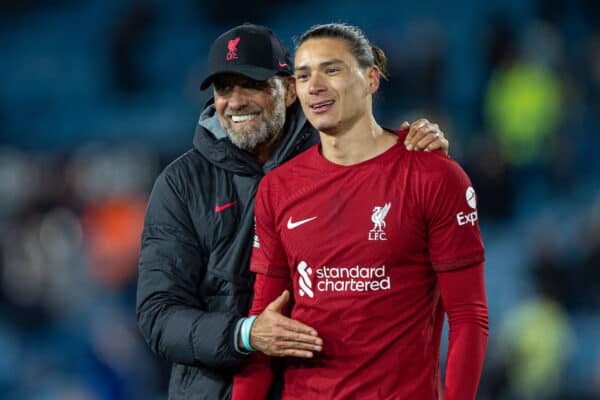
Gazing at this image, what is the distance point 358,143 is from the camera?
2.38 meters

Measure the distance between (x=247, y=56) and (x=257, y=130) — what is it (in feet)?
0.68

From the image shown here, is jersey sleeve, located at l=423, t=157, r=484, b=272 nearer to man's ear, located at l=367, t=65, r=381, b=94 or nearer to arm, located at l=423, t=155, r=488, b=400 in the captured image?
arm, located at l=423, t=155, r=488, b=400

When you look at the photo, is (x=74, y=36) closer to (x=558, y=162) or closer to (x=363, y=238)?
(x=558, y=162)

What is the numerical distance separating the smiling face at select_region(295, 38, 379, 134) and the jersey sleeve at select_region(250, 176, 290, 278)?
24 centimetres

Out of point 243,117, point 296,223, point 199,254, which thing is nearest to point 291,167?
point 296,223

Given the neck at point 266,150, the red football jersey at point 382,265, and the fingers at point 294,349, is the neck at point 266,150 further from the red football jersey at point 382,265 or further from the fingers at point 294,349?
the fingers at point 294,349

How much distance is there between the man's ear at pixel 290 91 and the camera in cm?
284

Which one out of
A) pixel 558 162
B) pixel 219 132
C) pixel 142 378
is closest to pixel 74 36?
pixel 142 378

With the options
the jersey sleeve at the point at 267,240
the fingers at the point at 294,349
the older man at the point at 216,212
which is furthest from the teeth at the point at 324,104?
the fingers at the point at 294,349

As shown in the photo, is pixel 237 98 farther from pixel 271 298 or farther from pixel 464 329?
pixel 464 329

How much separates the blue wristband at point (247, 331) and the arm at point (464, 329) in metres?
0.50

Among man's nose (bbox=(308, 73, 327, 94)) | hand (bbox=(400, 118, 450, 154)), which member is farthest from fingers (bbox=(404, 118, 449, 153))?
man's nose (bbox=(308, 73, 327, 94))

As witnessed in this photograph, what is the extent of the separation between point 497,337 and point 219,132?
10.5 feet

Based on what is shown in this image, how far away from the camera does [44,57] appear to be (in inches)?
308
